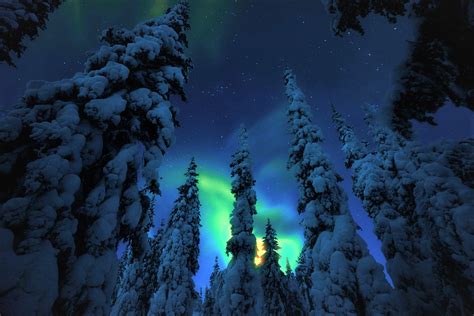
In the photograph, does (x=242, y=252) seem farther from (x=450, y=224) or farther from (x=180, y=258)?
(x=450, y=224)

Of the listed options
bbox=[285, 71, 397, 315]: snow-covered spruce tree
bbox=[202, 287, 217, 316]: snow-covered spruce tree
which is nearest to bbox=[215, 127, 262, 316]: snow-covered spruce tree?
bbox=[285, 71, 397, 315]: snow-covered spruce tree

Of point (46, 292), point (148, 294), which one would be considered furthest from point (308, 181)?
point (148, 294)

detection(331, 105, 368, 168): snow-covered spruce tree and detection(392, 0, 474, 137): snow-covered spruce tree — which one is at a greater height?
detection(331, 105, 368, 168): snow-covered spruce tree

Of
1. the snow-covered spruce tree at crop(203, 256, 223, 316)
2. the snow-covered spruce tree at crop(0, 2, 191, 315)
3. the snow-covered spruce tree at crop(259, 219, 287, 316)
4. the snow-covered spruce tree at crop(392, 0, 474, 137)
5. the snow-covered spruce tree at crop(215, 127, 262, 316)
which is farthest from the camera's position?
the snow-covered spruce tree at crop(203, 256, 223, 316)

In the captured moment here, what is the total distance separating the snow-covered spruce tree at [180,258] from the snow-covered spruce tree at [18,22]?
16.5m

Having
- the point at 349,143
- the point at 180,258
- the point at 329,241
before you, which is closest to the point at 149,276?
the point at 180,258

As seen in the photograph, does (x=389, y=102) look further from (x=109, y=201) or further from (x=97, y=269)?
(x=97, y=269)

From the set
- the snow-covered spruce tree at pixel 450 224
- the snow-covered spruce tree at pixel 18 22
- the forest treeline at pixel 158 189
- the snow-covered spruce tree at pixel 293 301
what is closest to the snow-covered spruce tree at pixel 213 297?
the snow-covered spruce tree at pixel 293 301

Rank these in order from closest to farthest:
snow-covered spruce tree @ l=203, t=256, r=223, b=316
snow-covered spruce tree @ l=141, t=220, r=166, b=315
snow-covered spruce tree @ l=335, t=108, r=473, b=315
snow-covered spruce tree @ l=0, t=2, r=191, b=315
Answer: snow-covered spruce tree @ l=0, t=2, r=191, b=315 < snow-covered spruce tree @ l=335, t=108, r=473, b=315 < snow-covered spruce tree @ l=141, t=220, r=166, b=315 < snow-covered spruce tree @ l=203, t=256, r=223, b=316

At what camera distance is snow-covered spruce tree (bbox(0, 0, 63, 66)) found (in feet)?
34.4

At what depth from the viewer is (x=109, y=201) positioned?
23.7ft

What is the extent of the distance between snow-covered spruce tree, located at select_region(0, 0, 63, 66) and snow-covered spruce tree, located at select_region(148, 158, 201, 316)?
54.1 ft

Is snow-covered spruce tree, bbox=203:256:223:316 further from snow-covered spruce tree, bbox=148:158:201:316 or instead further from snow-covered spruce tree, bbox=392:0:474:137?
snow-covered spruce tree, bbox=392:0:474:137

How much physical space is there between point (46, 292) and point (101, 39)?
8.71m
